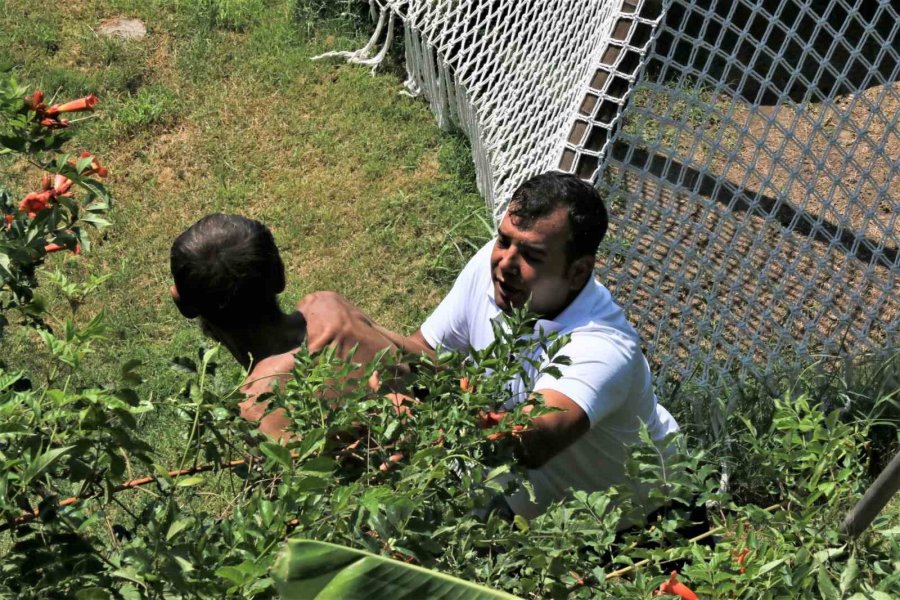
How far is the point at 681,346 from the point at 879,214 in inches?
62.4

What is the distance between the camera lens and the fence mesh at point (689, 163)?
14.1 ft

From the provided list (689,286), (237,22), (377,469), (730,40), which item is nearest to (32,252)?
(377,469)

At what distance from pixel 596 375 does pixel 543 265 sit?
383mm

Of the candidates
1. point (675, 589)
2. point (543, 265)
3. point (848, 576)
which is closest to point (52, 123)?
point (543, 265)

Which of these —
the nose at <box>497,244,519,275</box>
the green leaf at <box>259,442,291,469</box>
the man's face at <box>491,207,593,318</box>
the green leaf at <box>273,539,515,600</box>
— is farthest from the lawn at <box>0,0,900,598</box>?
the nose at <box>497,244,519,275</box>

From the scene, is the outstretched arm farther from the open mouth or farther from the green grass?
the green grass

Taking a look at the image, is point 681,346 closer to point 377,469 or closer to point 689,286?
point 689,286

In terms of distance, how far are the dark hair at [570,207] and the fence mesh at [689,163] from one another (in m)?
1.25

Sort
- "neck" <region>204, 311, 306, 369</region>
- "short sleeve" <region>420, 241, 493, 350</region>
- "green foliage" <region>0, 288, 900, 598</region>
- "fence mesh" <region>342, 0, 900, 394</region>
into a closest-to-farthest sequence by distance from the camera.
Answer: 1. "green foliage" <region>0, 288, 900, 598</region>
2. "neck" <region>204, 311, 306, 369</region>
3. "short sleeve" <region>420, 241, 493, 350</region>
4. "fence mesh" <region>342, 0, 900, 394</region>

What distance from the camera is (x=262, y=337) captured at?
2801mm

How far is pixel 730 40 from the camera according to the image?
7020mm

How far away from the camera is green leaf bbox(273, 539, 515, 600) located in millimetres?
1396

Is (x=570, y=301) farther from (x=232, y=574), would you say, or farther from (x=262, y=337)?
(x=232, y=574)

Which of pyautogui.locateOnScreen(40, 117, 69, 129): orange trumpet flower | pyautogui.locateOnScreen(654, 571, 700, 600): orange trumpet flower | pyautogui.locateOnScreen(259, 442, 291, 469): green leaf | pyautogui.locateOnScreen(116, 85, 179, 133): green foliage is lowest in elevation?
pyautogui.locateOnScreen(116, 85, 179, 133): green foliage
